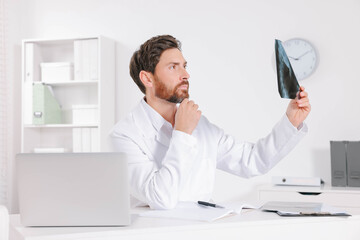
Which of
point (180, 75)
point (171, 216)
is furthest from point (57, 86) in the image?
point (171, 216)

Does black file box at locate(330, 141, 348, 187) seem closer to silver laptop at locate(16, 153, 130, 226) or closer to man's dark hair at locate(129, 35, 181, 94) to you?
man's dark hair at locate(129, 35, 181, 94)

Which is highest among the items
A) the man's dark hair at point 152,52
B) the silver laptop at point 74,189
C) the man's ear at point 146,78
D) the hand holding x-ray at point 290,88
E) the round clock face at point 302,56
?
the round clock face at point 302,56

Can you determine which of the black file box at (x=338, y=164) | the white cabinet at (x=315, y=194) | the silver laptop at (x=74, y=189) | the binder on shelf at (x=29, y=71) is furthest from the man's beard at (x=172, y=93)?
the binder on shelf at (x=29, y=71)

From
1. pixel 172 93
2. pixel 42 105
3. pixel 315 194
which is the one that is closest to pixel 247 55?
pixel 315 194

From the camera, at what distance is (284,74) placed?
5.88ft

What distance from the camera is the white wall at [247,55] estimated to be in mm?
3809

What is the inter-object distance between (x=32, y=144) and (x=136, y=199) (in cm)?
271

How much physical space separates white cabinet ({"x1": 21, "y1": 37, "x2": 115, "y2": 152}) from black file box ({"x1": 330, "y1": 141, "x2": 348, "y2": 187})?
1.77 m

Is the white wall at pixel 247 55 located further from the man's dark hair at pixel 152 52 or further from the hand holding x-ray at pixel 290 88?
the hand holding x-ray at pixel 290 88

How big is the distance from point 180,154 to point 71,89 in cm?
291

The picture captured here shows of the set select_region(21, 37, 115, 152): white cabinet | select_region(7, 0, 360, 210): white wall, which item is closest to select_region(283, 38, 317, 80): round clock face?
select_region(7, 0, 360, 210): white wall

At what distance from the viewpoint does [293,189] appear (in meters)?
3.45

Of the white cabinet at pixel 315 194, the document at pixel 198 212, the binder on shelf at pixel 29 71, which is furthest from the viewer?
the binder on shelf at pixel 29 71

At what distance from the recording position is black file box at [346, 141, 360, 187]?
11.5 ft
